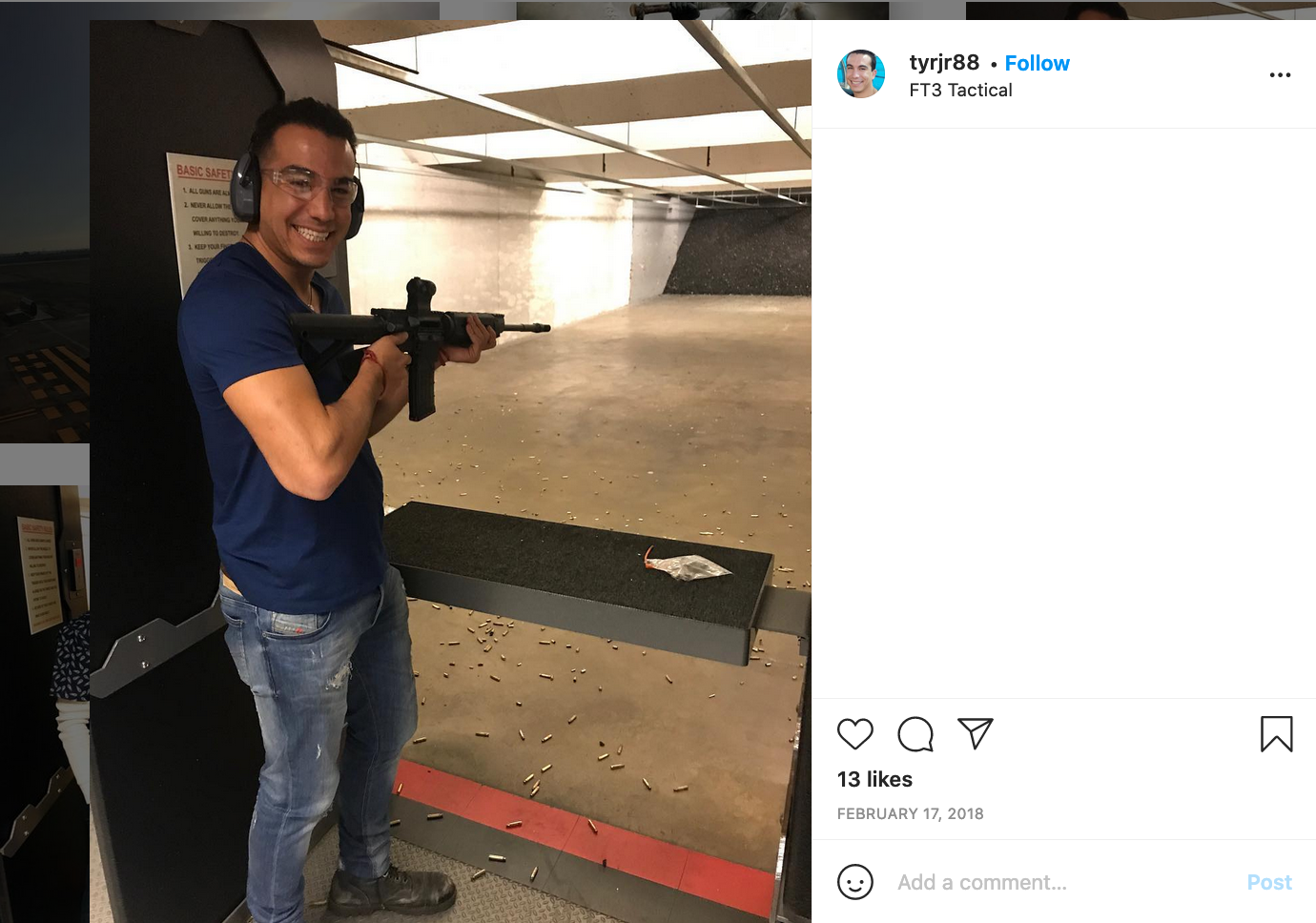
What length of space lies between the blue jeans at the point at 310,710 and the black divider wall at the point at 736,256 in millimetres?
13010

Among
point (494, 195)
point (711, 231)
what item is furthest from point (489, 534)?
point (711, 231)

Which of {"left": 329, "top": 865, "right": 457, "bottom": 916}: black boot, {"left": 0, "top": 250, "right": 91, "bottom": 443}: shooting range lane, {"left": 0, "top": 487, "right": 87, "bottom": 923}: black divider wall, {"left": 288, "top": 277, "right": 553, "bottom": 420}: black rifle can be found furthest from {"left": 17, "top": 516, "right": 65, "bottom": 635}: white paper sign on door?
{"left": 329, "top": 865, "right": 457, "bottom": 916}: black boot

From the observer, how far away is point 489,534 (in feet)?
4.89

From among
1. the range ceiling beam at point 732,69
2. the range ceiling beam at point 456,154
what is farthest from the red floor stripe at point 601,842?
the range ceiling beam at point 456,154

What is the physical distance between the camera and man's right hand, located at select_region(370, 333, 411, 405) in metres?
1.03

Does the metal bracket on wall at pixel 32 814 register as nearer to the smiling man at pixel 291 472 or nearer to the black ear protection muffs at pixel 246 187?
the smiling man at pixel 291 472

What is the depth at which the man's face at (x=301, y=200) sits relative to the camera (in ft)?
3.17

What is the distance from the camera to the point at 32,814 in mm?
1011

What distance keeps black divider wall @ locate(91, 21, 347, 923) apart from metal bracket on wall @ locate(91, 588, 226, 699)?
0.04 ft
